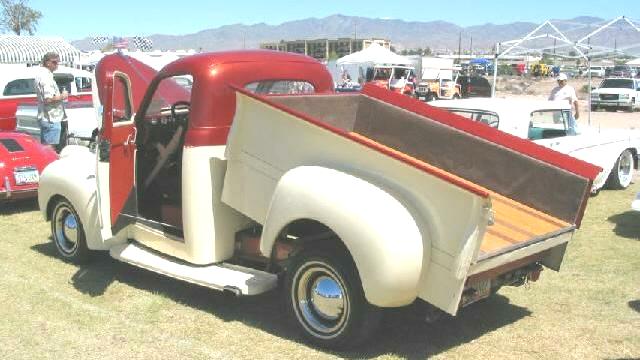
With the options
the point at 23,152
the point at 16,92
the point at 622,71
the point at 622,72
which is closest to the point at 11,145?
the point at 23,152

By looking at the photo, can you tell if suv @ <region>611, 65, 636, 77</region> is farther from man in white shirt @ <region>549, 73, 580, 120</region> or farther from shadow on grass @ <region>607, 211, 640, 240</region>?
shadow on grass @ <region>607, 211, 640, 240</region>

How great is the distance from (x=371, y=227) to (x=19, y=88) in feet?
40.6

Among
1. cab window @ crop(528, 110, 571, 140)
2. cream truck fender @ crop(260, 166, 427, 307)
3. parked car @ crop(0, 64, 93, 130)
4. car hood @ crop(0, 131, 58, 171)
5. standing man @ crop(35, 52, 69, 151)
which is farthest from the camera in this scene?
parked car @ crop(0, 64, 93, 130)

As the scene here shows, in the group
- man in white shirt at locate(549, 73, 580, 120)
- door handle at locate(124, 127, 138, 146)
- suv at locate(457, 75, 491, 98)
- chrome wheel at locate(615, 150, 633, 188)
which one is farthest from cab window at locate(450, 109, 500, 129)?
suv at locate(457, 75, 491, 98)

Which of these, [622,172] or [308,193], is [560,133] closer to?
[622,172]

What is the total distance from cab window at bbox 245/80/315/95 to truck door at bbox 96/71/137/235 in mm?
1011

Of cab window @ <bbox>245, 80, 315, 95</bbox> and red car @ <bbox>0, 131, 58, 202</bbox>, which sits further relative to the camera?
red car @ <bbox>0, 131, 58, 202</bbox>

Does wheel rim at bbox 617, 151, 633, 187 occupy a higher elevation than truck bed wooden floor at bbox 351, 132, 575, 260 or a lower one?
lower

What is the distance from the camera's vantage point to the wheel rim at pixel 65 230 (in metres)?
5.76

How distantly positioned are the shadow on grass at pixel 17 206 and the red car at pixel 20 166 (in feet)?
1.45

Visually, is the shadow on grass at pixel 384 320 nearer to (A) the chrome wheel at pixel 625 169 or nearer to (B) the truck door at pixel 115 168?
(B) the truck door at pixel 115 168

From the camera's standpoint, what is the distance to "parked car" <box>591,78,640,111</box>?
93.2ft

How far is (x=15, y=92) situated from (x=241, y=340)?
37.6 ft

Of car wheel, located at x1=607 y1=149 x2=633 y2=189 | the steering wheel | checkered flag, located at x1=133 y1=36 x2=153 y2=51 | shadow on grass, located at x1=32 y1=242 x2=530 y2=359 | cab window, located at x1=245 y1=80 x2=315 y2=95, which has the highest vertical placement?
checkered flag, located at x1=133 y1=36 x2=153 y2=51
